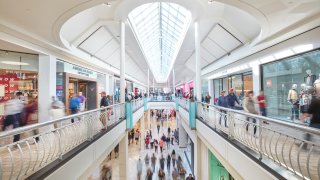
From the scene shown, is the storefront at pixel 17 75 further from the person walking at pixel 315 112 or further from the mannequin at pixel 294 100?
the mannequin at pixel 294 100

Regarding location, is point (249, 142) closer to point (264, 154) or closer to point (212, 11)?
point (264, 154)

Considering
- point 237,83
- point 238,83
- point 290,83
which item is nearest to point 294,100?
point 290,83

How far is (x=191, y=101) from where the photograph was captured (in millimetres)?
10414

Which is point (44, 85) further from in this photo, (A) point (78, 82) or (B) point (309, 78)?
(B) point (309, 78)

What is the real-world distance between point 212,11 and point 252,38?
2.09 m

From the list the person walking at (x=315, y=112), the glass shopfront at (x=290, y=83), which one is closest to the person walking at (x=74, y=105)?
the person walking at (x=315, y=112)

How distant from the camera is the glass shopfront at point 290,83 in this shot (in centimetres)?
618

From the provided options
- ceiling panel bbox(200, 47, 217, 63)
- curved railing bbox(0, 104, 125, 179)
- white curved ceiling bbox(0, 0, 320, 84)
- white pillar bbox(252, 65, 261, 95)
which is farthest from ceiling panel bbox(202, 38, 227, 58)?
curved railing bbox(0, 104, 125, 179)

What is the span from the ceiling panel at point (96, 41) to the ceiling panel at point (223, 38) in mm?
5957

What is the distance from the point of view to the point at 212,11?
9.18m

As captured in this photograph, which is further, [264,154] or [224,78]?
[224,78]

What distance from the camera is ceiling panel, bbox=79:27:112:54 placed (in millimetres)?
11031

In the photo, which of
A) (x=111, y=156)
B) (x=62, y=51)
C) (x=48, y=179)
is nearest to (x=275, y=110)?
(x=48, y=179)

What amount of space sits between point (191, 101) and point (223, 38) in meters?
4.02
